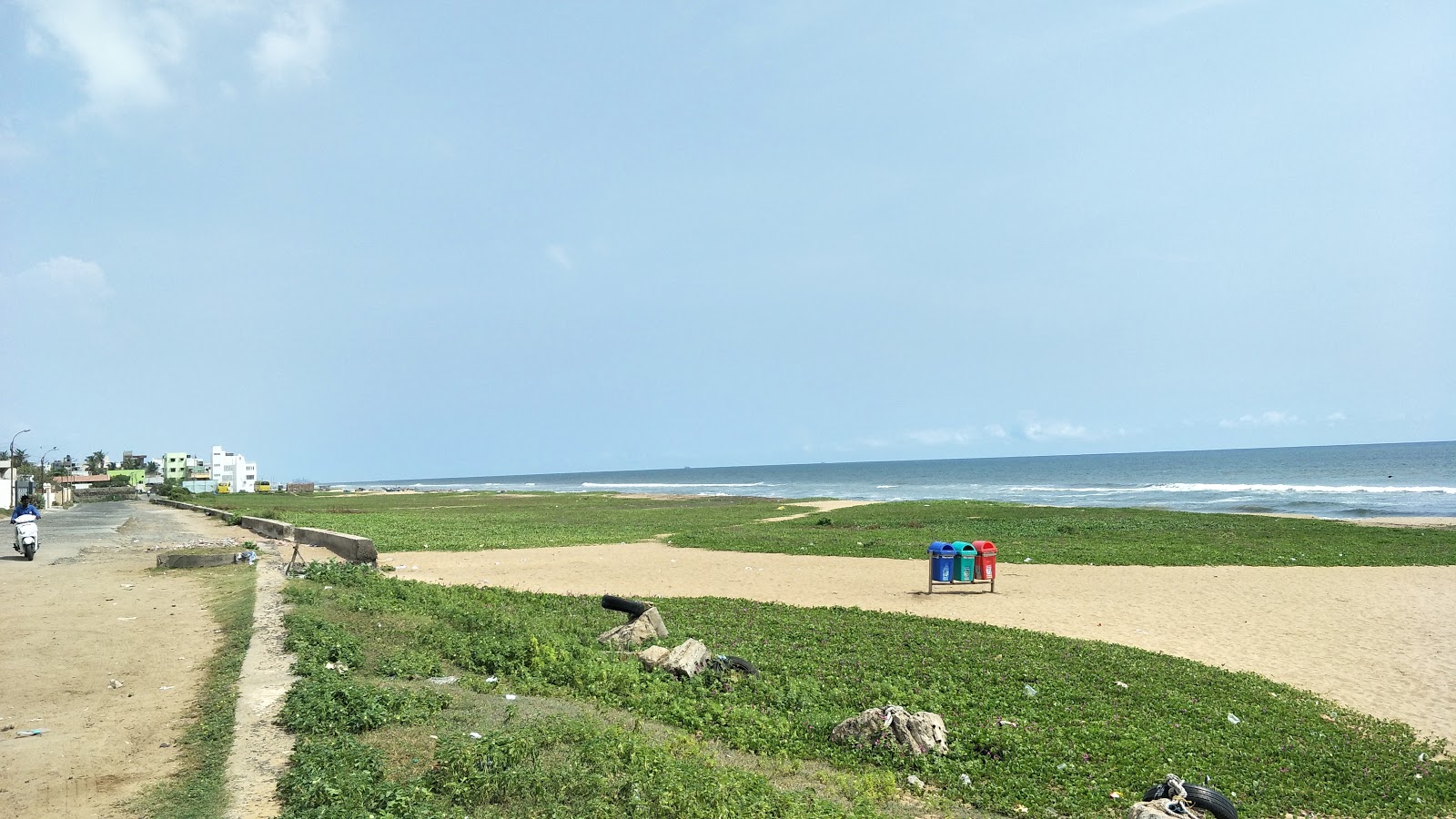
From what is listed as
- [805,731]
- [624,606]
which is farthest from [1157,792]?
[624,606]

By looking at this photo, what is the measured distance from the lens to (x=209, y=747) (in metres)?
7.02

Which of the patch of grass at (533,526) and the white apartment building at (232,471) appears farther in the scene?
the white apartment building at (232,471)

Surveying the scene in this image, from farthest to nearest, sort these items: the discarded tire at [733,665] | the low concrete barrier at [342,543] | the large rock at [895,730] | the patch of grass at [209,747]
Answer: the low concrete barrier at [342,543], the discarded tire at [733,665], the large rock at [895,730], the patch of grass at [209,747]

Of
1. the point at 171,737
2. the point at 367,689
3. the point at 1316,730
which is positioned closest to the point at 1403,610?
the point at 1316,730

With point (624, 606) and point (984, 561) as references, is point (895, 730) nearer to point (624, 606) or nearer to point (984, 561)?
point (624, 606)

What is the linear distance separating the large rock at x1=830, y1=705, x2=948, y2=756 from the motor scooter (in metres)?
25.3

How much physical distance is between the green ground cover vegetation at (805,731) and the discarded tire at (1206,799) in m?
0.48

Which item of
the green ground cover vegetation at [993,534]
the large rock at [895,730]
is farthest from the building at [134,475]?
the large rock at [895,730]

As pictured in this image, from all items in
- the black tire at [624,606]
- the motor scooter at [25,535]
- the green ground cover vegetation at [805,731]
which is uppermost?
the motor scooter at [25,535]

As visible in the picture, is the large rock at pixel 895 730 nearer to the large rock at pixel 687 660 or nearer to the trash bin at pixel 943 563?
the large rock at pixel 687 660

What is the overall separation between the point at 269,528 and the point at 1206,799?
34484 millimetres

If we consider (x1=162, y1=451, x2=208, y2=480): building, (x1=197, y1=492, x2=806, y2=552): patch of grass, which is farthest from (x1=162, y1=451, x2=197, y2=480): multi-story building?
(x1=197, y1=492, x2=806, y2=552): patch of grass

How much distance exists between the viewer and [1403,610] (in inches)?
627

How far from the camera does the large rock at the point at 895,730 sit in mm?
7391
